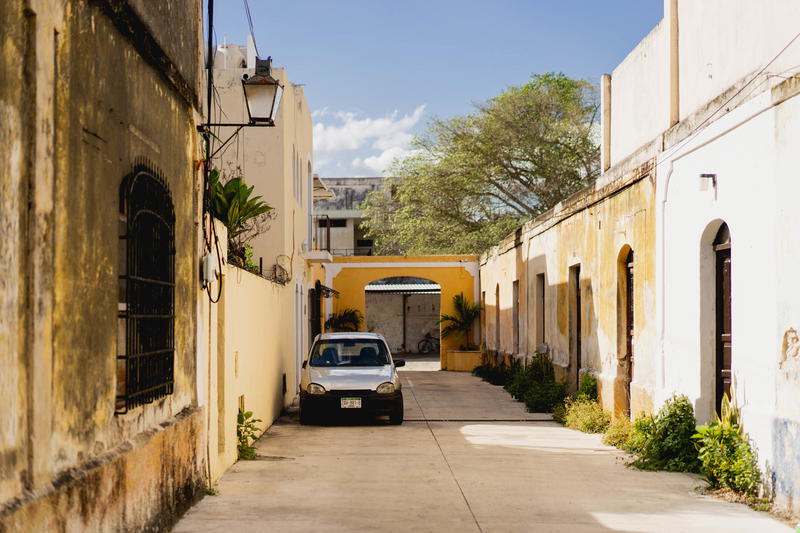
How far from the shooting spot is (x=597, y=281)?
1577 centimetres

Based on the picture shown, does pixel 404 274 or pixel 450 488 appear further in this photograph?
pixel 404 274

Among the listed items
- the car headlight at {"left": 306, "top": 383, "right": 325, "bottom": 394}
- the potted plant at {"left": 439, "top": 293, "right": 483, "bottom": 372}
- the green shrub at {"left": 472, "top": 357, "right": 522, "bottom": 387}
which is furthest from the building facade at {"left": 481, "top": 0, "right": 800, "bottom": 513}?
the potted plant at {"left": 439, "top": 293, "right": 483, "bottom": 372}

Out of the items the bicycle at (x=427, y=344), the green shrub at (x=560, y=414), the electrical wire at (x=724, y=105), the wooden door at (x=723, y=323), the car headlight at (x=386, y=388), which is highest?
the electrical wire at (x=724, y=105)

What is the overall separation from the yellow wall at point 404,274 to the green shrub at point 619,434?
19772 millimetres

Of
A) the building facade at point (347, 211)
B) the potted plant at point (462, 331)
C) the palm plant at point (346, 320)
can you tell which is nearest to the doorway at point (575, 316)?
the potted plant at point (462, 331)

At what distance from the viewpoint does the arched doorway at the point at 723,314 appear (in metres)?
10.5

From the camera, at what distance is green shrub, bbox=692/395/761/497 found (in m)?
8.80

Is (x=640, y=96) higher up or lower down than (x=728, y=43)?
higher up

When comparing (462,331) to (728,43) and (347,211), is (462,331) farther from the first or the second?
(728,43)

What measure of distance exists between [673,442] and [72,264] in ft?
25.3

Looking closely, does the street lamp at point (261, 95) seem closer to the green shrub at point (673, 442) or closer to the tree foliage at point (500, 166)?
the green shrub at point (673, 442)

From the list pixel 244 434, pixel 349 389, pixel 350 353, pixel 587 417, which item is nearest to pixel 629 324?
pixel 587 417

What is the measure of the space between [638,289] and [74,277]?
31.3 feet

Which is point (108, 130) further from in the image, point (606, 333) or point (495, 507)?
point (606, 333)
